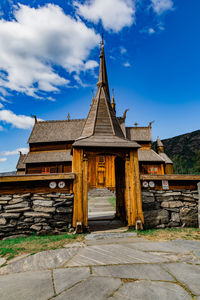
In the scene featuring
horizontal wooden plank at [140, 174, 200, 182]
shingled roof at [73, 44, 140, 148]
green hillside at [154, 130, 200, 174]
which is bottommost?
horizontal wooden plank at [140, 174, 200, 182]

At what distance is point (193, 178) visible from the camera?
7105mm

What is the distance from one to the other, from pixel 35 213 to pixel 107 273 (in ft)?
13.2

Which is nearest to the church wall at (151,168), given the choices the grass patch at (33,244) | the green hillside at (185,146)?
the grass patch at (33,244)

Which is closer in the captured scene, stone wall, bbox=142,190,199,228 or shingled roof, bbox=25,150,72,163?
stone wall, bbox=142,190,199,228

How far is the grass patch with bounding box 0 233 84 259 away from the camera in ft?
14.5

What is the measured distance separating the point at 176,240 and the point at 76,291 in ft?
12.4

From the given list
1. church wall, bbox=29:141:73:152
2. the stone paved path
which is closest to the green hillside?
church wall, bbox=29:141:73:152

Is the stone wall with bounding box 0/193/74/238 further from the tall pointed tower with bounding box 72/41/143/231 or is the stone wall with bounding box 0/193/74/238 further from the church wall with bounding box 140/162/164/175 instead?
the church wall with bounding box 140/162/164/175

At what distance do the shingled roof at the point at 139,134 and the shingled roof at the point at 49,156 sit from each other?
1050cm

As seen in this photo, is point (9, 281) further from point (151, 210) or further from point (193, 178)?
point (193, 178)

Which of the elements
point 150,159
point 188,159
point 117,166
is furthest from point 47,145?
point 188,159

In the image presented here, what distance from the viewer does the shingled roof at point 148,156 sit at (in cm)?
2312

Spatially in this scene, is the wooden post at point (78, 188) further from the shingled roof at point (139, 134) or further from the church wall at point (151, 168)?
the shingled roof at point (139, 134)

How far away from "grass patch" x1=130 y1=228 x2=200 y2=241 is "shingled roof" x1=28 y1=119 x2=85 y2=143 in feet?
66.8
